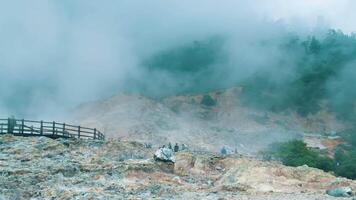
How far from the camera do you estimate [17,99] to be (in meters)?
101

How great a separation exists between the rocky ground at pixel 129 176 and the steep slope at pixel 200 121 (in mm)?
36740

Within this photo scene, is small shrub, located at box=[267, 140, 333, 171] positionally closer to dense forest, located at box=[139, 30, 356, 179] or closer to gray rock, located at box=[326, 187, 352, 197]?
dense forest, located at box=[139, 30, 356, 179]

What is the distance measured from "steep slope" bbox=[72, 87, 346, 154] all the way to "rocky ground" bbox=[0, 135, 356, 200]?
3674cm

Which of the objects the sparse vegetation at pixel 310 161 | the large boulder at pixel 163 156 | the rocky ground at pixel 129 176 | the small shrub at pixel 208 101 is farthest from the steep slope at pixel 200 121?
the large boulder at pixel 163 156

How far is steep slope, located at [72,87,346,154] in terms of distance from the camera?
79.0 meters

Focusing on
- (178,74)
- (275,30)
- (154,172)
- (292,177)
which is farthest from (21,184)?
(275,30)

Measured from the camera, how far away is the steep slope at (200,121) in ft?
259

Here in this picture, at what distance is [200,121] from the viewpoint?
91500 millimetres

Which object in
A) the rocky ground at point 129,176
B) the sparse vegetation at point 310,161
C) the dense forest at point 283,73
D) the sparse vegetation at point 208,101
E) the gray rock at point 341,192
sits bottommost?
the gray rock at point 341,192

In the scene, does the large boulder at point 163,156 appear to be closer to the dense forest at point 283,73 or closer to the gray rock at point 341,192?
the gray rock at point 341,192

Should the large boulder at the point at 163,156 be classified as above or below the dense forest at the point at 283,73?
below

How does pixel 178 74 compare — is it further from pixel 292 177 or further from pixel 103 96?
pixel 292 177

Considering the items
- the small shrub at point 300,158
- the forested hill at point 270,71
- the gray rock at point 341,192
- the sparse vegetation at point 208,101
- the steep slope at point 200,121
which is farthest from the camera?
the forested hill at point 270,71

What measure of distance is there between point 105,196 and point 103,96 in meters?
78.2
